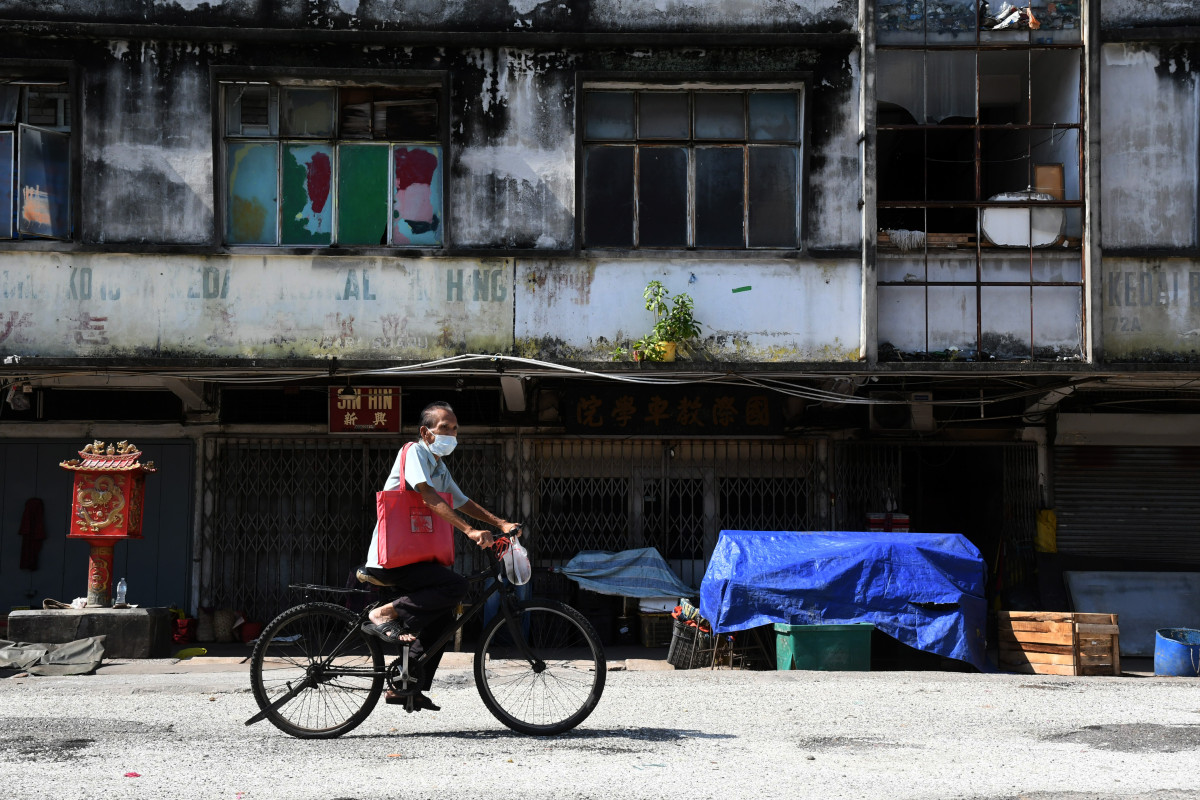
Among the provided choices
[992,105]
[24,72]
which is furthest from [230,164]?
[992,105]

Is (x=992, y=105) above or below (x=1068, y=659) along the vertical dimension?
above

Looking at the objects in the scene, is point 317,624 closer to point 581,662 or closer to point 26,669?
point 581,662

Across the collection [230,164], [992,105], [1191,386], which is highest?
[992,105]

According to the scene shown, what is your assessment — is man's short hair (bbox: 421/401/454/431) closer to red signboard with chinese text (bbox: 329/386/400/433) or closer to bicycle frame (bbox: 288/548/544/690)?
bicycle frame (bbox: 288/548/544/690)

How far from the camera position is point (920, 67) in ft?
39.7

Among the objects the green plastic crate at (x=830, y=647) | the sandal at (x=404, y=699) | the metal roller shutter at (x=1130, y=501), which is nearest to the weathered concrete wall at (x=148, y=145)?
the sandal at (x=404, y=699)

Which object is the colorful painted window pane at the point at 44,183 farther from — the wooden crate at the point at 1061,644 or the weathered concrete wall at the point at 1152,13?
the weathered concrete wall at the point at 1152,13

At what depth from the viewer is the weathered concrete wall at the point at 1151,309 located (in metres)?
11.8

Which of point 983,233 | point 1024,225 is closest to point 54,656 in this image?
point 983,233

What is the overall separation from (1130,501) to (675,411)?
5.50 metres

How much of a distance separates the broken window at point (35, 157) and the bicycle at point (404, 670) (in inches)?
291

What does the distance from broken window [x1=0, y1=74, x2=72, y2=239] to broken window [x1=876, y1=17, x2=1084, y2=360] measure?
8.61 metres

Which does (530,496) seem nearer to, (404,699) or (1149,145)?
(404,699)

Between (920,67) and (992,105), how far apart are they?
139cm
